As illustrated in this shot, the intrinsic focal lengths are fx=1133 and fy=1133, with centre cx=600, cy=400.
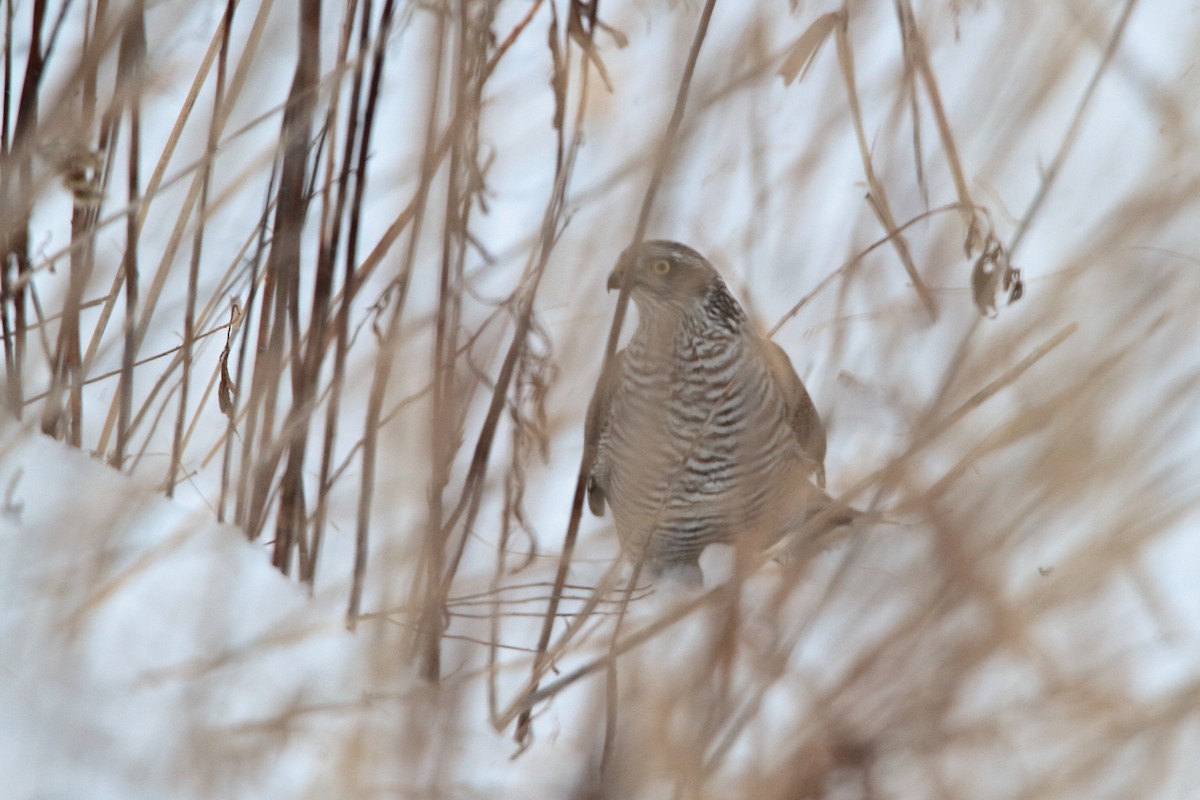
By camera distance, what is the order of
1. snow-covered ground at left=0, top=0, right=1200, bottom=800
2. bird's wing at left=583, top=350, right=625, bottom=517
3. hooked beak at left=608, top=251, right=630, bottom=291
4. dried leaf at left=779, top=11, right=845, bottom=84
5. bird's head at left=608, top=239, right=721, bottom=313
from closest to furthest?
snow-covered ground at left=0, top=0, right=1200, bottom=800, hooked beak at left=608, top=251, right=630, bottom=291, dried leaf at left=779, top=11, right=845, bottom=84, bird's head at left=608, top=239, right=721, bottom=313, bird's wing at left=583, top=350, right=625, bottom=517

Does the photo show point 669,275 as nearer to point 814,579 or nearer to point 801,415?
point 801,415

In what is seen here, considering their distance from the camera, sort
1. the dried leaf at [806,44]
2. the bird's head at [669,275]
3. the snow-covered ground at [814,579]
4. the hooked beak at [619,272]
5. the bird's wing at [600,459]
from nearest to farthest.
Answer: the snow-covered ground at [814,579] < the hooked beak at [619,272] < the dried leaf at [806,44] < the bird's head at [669,275] < the bird's wing at [600,459]

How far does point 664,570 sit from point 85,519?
77.7 inches

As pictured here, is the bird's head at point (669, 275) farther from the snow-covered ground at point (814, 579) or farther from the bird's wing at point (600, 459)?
the snow-covered ground at point (814, 579)

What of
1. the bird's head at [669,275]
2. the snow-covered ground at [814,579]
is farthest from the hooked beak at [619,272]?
the bird's head at [669,275]

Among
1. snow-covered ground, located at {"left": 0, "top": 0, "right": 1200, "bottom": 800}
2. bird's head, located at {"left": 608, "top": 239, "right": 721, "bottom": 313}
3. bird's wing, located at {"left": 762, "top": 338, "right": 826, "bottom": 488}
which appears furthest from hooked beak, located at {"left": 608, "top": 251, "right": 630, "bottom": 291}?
bird's wing, located at {"left": 762, "top": 338, "right": 826, "bottom": 488}

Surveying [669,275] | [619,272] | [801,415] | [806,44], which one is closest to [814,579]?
[619,272]

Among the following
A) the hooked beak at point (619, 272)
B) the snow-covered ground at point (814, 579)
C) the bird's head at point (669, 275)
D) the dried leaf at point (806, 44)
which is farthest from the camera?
the bird's head at point (669, 275)

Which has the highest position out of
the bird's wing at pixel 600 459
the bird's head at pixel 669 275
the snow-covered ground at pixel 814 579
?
the bird's head at pixel 669 275

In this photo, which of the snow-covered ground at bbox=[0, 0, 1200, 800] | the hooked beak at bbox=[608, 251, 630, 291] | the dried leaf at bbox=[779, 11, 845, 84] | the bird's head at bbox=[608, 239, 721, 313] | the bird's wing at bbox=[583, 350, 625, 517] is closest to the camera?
the snow-covered ground at bbox=[0, 0, 1200, 800]

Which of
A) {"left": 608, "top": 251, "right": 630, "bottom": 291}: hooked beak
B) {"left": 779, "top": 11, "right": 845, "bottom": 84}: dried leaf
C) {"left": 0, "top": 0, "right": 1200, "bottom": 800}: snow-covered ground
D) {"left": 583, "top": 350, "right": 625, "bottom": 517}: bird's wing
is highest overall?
{"left": 779, "top": 11, "right": 845, "bottom": 84}: dried leaf

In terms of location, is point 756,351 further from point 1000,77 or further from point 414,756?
point 414,756

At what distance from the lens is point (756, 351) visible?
100 inches

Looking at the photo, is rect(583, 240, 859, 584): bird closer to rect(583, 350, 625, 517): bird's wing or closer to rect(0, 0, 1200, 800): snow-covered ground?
rect(583, 350, 625, 517): bird's wing
